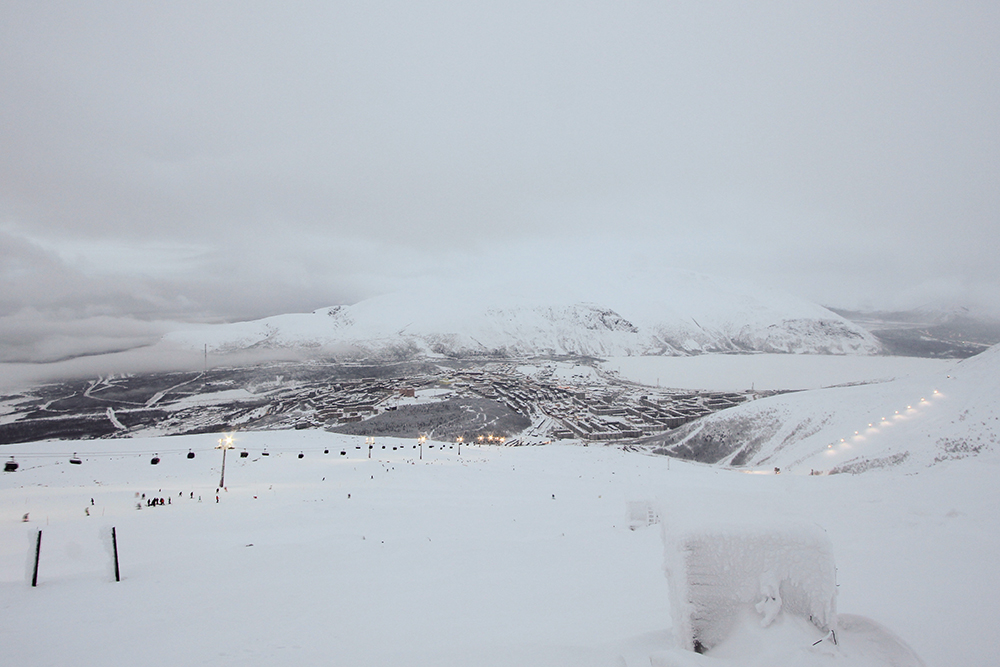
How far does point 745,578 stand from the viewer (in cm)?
445

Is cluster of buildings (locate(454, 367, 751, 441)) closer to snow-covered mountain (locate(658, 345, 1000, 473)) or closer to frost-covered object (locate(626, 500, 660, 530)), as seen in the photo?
snow-covered mountain (locate(658, 345, 1000, 473))

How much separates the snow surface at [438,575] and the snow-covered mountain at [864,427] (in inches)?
554

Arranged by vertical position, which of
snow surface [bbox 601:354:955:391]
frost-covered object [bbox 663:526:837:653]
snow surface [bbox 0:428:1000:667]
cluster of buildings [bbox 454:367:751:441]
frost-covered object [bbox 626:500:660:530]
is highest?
frost-covered object [bbox 663:526:837:653]

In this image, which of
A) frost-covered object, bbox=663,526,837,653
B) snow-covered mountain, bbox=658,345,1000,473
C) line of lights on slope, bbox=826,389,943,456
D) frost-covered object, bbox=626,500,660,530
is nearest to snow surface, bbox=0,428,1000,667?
frost-covered object, bbox=663,526,837,653

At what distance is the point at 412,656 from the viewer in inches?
231

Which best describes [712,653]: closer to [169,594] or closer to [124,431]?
[169,594]

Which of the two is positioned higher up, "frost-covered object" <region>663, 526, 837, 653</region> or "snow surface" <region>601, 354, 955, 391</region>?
"frost-covered object" <region>663, 526, 837, 653</region>

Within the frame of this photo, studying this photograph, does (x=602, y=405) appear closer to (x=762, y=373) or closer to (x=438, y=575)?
(x=762, y=373)

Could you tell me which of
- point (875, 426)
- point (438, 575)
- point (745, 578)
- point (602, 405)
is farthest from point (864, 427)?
point (602, 405)

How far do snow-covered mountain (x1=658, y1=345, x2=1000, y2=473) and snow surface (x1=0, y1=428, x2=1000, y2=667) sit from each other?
46.2 ft

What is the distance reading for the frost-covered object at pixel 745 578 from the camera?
4.35 m

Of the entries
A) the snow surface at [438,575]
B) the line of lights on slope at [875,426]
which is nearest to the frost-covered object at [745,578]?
the snow surface at [438,575]

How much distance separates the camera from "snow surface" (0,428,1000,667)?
5.57 metres

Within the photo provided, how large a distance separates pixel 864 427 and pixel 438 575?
44336mm
